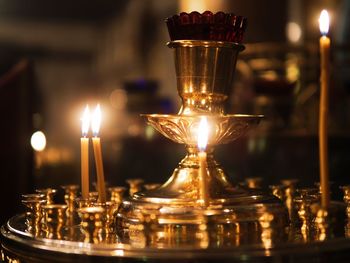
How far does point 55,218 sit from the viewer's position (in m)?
1.42

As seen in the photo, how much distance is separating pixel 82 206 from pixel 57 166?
286cm

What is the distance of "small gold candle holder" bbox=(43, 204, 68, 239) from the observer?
50.4 inches

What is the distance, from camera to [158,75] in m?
7.61

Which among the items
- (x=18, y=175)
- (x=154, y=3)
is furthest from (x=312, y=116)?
(x=154, y=3)

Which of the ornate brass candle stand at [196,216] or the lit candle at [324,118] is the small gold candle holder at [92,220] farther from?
the lit candle at [324,118]

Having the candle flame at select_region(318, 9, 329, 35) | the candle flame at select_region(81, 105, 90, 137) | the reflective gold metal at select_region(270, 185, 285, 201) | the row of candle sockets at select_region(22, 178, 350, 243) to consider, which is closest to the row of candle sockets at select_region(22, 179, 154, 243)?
the row of candle sockets at select_region(22, 178, 350, 243)

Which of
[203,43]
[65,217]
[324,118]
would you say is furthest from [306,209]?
[65,217]

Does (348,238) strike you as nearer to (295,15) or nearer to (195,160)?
(195,160)

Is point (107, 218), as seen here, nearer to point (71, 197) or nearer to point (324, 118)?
point (71, 197)

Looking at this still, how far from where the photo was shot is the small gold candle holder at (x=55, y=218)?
128 centimetres

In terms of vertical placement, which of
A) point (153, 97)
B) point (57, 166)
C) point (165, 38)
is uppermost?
point (165, 38)

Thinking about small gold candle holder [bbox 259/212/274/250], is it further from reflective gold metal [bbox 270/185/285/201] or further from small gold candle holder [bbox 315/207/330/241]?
reflective gold metal [bbox 270/185/285/201]

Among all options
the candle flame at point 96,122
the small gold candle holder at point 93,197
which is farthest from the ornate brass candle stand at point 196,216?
the candle flame at point 96,122

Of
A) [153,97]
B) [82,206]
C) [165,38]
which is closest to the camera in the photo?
[82,206]
